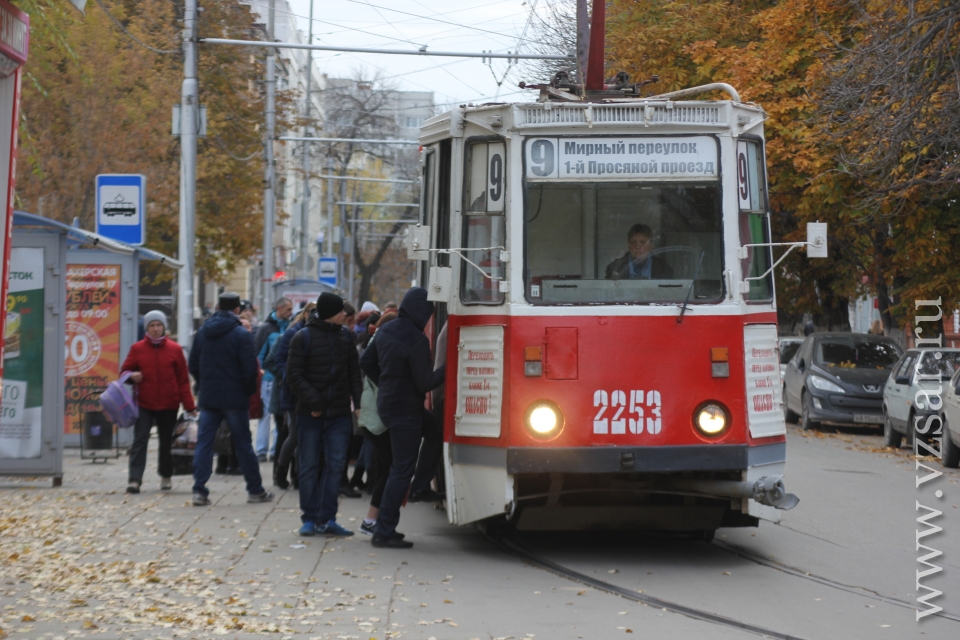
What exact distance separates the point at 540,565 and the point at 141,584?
264 centimetres

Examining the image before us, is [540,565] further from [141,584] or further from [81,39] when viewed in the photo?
[81,39]

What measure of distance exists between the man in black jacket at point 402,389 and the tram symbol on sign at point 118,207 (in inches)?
271

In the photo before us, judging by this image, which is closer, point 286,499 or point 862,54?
point 286,499

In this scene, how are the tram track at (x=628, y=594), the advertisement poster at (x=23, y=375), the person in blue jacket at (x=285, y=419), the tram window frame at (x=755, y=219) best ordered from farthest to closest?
1. the advertisement poster at (x=23, y=375)
2. the person in blue jacket at (x=285, y=419)
3. the tram window frame at (x=755, y=219)
4. the tram track at (x=628, y=594)

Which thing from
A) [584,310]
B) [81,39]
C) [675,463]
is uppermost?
[81,39]

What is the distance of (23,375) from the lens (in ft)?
43.7

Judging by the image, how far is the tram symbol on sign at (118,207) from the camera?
1541 cm

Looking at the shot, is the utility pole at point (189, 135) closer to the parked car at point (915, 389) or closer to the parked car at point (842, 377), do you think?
the parked car at point (915, 389)

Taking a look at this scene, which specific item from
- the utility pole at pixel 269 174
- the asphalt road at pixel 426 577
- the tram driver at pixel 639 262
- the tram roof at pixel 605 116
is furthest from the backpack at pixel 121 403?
the utility pole at pixel 269 174

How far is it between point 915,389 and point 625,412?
36.0ft

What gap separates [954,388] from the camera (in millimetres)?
16719

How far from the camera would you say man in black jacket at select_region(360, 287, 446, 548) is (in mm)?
9469

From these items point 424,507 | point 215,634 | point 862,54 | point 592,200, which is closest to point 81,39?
point 862,54

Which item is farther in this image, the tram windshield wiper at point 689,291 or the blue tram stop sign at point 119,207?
the blue tram stop sign at point 119,207
